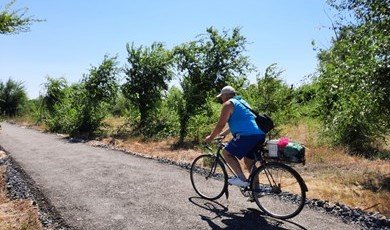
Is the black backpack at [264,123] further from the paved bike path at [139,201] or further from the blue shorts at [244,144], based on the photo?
the paved bike path at [139,201]

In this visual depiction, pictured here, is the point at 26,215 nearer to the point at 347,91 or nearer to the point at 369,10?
the point at 347,91

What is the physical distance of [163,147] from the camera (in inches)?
752

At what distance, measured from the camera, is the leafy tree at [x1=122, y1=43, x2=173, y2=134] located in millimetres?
25609

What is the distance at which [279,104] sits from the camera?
16188mm

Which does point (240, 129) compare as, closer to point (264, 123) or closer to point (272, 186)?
point (264, 123)

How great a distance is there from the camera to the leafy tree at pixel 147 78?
84.0ft

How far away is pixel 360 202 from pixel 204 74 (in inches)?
572

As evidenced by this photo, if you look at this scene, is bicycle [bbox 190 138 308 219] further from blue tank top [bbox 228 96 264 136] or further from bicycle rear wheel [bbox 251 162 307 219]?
blue tank top [bbox 228 96 264 136]

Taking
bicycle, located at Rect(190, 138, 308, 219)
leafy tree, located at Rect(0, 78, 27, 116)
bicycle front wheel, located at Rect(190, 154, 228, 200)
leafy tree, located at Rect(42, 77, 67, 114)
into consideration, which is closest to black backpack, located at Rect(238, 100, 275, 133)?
bicycle, located at Rect(190, 138, 308, 219)

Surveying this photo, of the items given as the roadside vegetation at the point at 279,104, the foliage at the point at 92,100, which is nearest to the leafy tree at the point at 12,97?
the roadside vegetation at the point at 279,104

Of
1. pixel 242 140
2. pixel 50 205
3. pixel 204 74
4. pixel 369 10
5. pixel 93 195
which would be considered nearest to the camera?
pixel 242 140

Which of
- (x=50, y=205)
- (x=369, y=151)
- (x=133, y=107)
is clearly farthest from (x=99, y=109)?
(x=50, y=205)

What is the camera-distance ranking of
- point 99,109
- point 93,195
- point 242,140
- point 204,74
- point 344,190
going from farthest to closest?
point 99,109
point 204,74
point 344,190
point 93,195
point 242,140

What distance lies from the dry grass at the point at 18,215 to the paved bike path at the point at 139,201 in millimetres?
519
